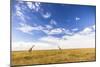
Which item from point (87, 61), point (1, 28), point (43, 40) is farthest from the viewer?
point (87, 61)

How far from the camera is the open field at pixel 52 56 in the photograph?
224 centimetres

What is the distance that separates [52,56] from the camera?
238cm

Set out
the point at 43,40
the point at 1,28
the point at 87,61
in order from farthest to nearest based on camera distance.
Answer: the point at 87,61 → the point at 43,40 → the point at 1,28

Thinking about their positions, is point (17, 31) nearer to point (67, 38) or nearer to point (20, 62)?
point (20, 62)

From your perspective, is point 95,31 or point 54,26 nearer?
point 54,26

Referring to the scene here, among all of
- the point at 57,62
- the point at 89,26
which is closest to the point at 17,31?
the point at 57,62

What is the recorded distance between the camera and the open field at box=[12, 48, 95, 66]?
2.24 m

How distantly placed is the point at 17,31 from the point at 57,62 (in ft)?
1.97

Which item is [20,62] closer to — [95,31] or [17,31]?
[17,31]

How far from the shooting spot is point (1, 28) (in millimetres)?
2168

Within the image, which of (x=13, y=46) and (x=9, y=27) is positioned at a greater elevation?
(x=9, y=27)

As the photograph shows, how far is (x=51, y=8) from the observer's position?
2.37 metres

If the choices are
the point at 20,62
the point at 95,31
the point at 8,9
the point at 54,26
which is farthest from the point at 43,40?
the point at 95,31

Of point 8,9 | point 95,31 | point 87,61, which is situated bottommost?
point 87,61
